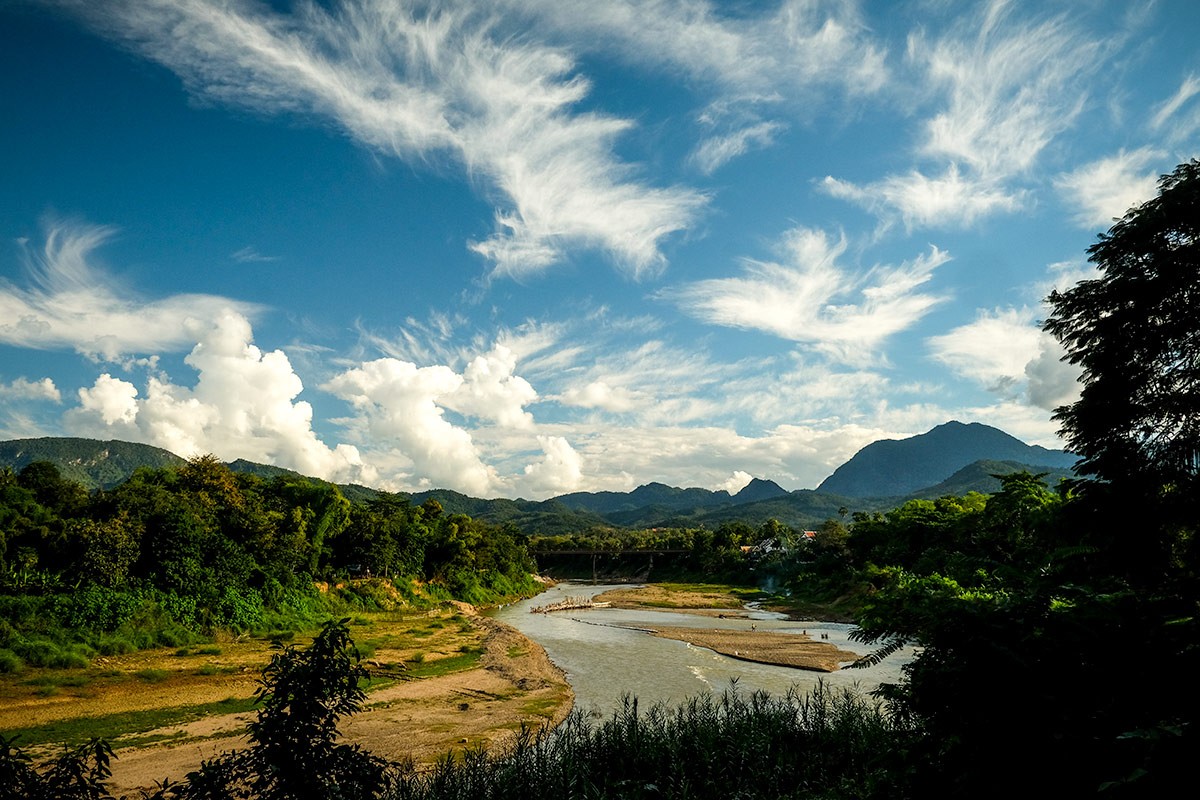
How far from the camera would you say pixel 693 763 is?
1809cm

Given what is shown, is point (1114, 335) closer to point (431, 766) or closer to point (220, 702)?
point (431, 766)

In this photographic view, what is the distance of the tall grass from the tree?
985 centimetres

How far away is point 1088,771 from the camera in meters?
5.53

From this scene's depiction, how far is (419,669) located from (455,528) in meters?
56.0

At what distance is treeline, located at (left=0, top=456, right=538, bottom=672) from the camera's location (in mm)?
39812

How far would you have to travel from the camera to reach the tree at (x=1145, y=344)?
15.1m

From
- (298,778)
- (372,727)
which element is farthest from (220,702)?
(298,778)

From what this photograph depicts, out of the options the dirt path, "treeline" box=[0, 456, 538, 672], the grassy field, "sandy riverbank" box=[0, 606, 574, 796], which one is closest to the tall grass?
the dirt path

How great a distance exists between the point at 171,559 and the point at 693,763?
46579mm

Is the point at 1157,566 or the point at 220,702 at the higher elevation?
the point at 1157,566

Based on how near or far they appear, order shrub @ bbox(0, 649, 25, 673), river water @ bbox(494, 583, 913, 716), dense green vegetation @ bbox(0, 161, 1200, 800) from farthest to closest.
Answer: river water @ bbox(494, 583, 913, 716) < shrub @ bbox(0, 649, 25, 673) < dense green vegetation @ bbox(0, 161, 1200, 800)

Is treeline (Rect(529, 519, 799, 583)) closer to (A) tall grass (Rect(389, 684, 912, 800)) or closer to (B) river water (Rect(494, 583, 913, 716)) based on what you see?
(B) river water (Rect(494, 583, 913, 716))

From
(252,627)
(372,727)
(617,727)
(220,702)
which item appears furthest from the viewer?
(252,627)

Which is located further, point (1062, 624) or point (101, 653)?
point (101, 653)
